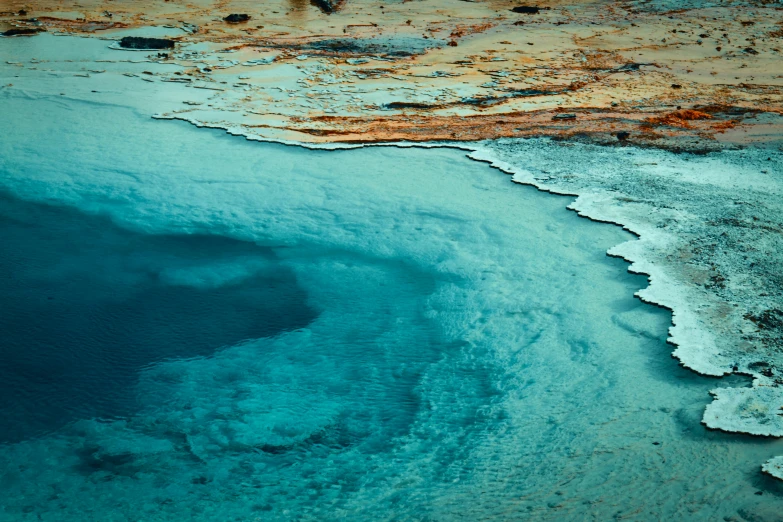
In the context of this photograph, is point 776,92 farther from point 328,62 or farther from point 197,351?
point 197,351

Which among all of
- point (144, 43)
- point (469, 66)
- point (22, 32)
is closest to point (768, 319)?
point (469, 66)

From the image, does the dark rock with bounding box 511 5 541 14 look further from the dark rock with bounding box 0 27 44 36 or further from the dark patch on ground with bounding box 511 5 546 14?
the dark rock with bounding box 0 27 44 36

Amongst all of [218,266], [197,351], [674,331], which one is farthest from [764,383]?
[218,266]

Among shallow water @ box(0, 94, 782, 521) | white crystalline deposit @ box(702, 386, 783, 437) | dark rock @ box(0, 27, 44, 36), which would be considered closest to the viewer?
shallow water @ box(0, 94, 782, 521)

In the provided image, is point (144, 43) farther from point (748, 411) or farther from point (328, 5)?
point (748, 411)

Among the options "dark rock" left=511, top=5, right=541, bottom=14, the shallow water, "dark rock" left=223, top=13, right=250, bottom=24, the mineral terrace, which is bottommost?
the shallow water

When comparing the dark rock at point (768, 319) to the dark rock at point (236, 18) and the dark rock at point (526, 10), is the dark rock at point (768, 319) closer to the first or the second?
the dark rock at point (526, 10)

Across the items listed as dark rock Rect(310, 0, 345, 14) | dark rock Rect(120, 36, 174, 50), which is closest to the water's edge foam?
dark rock Rect(120, 36, 174, 50)
